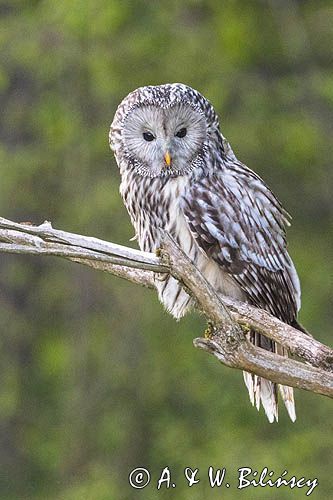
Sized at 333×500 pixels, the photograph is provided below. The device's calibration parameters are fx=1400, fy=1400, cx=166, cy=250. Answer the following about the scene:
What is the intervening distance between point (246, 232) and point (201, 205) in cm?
28

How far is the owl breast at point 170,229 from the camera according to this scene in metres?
6.62

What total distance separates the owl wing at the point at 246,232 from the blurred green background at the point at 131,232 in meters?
4.26

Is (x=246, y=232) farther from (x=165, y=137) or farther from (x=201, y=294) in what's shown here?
(x=201, y=294)

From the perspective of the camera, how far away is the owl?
6.61 meters

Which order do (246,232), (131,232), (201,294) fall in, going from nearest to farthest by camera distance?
1. (201,294)
2. (246,232)
3. (131,232)

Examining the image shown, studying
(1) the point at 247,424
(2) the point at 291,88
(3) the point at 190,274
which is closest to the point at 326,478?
(1) the point at 247,424

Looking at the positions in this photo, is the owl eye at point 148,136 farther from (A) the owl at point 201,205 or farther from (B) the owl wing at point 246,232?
(B) the owl wing at point 246,232

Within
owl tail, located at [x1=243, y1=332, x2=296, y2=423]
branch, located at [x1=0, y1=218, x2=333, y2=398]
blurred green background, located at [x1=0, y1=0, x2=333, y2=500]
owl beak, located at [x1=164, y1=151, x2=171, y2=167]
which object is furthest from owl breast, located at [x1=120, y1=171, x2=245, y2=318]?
blurred green background, located at [x1=0, y1=0, x2=333, y2=500]

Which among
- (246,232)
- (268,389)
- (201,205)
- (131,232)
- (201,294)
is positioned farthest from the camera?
(131,232)

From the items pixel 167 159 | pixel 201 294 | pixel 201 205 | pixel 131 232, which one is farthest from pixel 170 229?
pixel 131 232

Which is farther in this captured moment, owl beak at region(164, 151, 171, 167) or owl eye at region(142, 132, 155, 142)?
owl eye at region(142, 132, 155, 142)

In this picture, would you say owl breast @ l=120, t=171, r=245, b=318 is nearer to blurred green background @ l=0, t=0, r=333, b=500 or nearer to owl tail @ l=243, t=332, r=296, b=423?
owl tail @ l=243, t=332, r=296, b=423

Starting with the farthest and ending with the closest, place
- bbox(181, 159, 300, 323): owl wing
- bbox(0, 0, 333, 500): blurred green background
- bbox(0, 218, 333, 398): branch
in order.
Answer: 1. bbox(0, 0, 333, 500): blurred green background
2. bbox(181, 159, 300, 323): owl wing
3. bbox(0, 218, 333, 398): branch

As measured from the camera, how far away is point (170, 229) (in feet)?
21.7
